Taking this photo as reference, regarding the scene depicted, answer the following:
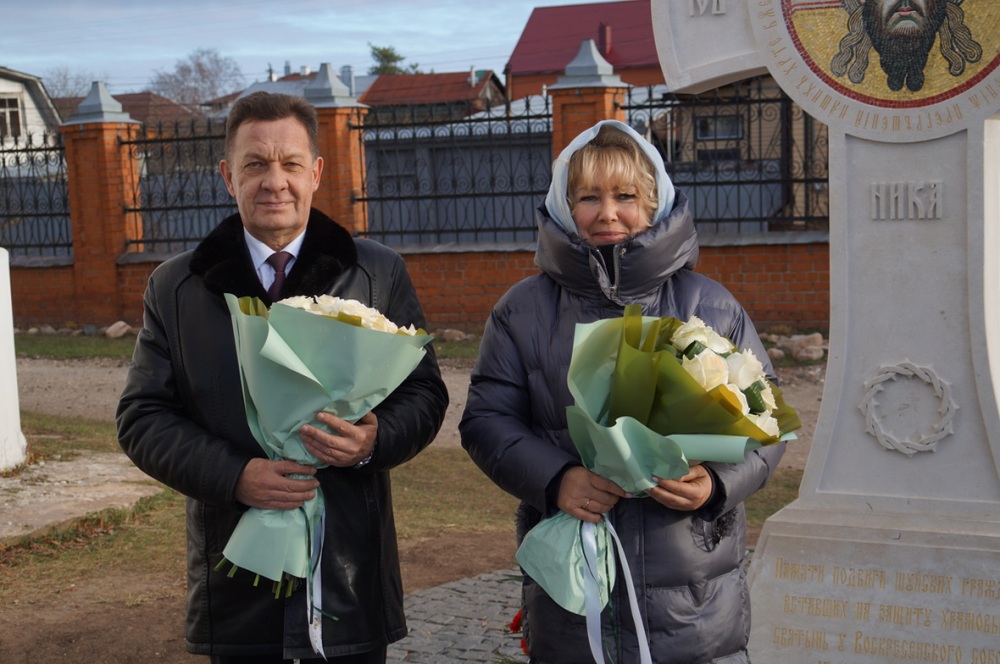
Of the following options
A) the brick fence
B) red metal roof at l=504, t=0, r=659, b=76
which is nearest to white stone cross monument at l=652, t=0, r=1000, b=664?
the brick fence

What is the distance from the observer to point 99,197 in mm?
13086

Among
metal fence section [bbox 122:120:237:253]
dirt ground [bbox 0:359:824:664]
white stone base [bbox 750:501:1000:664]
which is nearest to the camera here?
white stone base [bbox 750:501:1000:664]

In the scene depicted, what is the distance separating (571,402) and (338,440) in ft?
1.78

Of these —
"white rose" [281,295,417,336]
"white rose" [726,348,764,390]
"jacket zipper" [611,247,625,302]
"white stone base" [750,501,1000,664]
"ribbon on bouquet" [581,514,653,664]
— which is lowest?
"white stone base" [750,501,1000,664]

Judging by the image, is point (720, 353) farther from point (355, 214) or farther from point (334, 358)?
point (355, 214)

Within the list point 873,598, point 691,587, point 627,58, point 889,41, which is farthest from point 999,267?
point 627,58

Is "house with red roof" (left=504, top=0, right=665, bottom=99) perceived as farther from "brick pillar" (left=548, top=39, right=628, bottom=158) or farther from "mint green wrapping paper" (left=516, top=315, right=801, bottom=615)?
"mint green wrapping paper" (left=516, top=315, right=801, bottom=615)

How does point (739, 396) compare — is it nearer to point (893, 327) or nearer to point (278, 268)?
point (278, 268)

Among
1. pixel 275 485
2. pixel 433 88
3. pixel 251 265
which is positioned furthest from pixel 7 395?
pixel 433 88

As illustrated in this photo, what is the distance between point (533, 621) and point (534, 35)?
1593 inches

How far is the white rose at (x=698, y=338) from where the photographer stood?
88.7 inches

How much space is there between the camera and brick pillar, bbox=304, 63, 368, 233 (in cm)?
1209

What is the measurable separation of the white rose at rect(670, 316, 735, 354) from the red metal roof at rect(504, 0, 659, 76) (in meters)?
35.7

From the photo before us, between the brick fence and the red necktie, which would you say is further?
the brick fence
